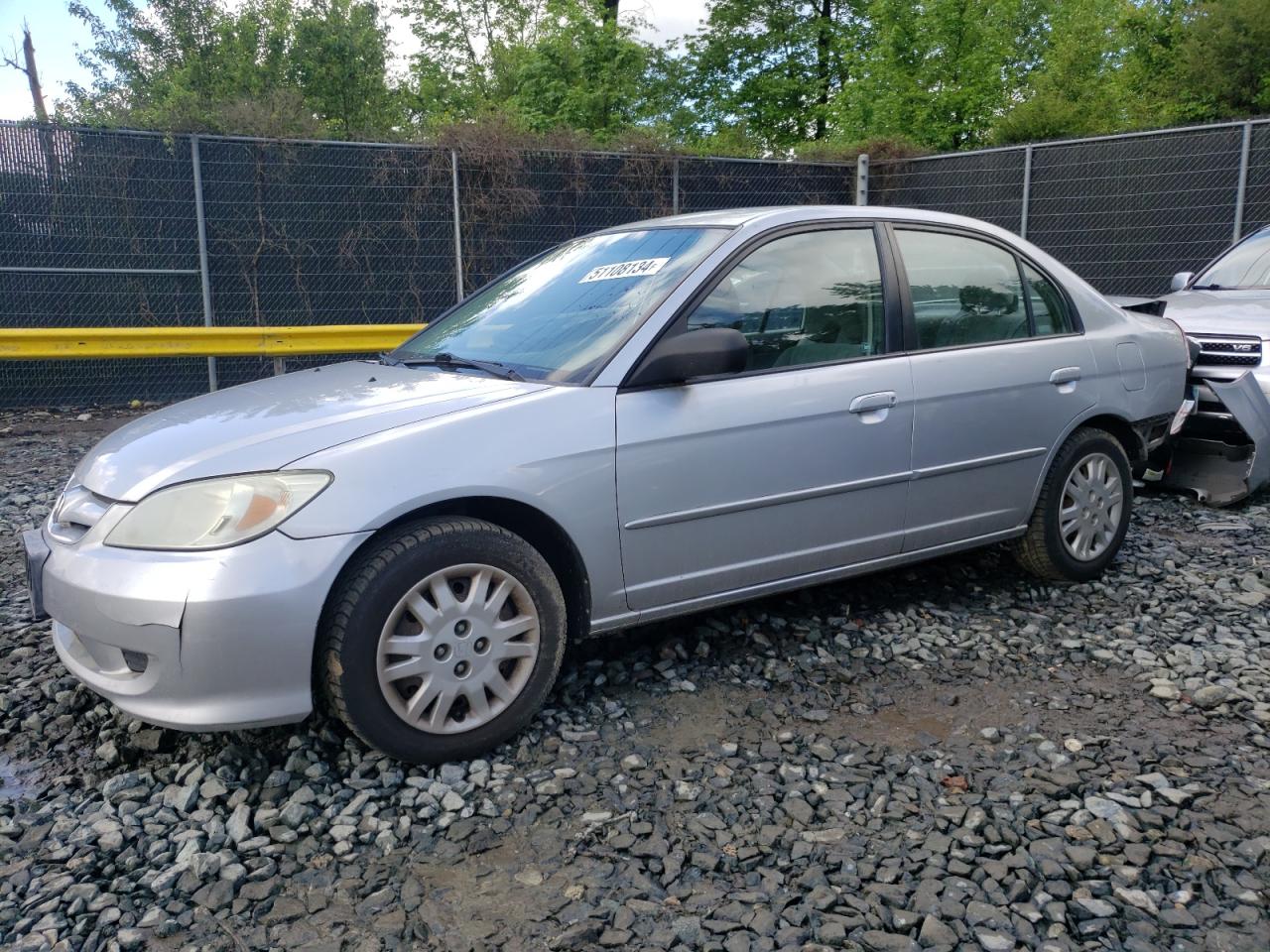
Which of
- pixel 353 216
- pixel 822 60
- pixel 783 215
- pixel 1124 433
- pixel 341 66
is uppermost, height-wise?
pixel 822 60

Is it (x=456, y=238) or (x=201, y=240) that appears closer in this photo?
(x=201, y=240)

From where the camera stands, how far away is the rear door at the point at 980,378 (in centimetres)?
420

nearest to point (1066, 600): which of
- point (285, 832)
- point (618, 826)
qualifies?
point (618, 826)

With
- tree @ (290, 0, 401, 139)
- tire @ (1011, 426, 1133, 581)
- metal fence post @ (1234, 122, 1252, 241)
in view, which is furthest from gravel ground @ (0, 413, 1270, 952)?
tree @ (290, 0, 401, 139)

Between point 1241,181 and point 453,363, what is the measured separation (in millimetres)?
9510

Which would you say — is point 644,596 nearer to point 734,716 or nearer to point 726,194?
point 734,716

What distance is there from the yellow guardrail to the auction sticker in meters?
5.14

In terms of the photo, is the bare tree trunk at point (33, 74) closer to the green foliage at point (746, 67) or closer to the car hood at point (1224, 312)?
the green foliage at point (746, 67)

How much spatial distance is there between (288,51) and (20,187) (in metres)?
19.6

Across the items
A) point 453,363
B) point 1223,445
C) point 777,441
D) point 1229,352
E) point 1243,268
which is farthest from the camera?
point 1243,268

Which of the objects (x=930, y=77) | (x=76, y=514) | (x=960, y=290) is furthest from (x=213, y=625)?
(x=930, y=77)

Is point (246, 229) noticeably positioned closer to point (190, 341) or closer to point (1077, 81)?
point (190, 341)

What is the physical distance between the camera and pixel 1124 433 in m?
4.96

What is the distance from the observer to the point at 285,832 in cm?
287
